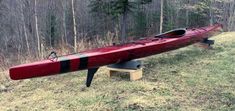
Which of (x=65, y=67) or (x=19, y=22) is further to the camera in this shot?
(x=19, y=22)

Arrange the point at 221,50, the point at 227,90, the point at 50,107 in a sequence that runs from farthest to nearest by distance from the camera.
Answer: the point at 221,50
the point at 227,90
the point at 50,107

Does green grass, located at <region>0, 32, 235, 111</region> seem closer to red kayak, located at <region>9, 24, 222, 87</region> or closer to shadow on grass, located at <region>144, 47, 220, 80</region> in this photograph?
shadow on grass, located at <region>144, 47, 220, 80</region>

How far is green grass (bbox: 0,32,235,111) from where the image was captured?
4668 mm

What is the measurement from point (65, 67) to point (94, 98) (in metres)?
0.70

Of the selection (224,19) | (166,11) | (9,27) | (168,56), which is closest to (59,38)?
(9,27)

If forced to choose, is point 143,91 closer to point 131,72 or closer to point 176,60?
point 131,72

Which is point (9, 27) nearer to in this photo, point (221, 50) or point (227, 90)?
point (221, 50)

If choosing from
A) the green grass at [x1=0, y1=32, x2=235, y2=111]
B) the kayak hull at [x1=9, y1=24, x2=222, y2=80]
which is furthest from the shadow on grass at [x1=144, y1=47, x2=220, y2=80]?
the kayak hull at [x1=9, y1=24, x2=222, y2=80]

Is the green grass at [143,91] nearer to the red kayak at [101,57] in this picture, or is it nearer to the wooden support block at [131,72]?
the wooden support block at [131,72]

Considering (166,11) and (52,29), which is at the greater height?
(166,11)

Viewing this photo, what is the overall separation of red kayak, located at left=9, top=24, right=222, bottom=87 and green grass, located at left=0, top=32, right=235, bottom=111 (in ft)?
1.48

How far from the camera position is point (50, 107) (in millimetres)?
4699

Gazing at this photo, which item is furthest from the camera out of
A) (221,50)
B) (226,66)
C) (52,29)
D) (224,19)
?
(52,29)

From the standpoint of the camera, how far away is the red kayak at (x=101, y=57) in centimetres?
461
